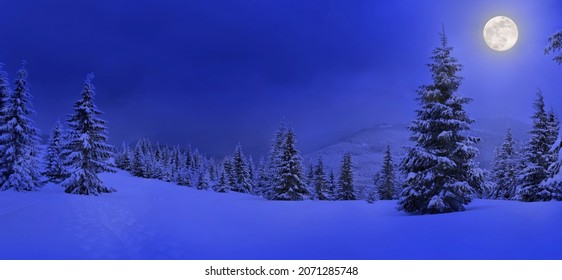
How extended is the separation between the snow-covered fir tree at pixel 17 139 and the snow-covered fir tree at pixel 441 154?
32.0 metres

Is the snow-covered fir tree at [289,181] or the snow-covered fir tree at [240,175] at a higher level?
the snow-covered fir tree at [240,175]

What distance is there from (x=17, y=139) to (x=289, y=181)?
25.5 metres

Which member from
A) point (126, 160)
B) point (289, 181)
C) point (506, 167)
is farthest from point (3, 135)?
point (126, 160)

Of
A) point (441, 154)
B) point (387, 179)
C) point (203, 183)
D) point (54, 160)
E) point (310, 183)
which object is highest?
point (54, 160)

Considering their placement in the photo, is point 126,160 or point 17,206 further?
point 126,160

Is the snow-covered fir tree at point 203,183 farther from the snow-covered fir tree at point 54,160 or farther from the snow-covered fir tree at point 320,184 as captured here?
the snow-covered fir tree at point 54,160

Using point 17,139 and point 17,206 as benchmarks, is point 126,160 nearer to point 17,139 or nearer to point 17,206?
point 17,139

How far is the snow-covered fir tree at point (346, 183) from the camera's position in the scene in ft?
165

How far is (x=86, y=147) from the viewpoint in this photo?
100ft

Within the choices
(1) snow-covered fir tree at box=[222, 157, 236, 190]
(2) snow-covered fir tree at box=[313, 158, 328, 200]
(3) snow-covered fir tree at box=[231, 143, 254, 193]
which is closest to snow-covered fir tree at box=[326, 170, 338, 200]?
(2) snow-covered fir tree at box=[313, 158, 328, 200]

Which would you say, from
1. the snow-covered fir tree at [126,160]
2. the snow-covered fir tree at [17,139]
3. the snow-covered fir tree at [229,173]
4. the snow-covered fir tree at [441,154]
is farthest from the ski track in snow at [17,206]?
the snow-covered fir tree at [126,160]

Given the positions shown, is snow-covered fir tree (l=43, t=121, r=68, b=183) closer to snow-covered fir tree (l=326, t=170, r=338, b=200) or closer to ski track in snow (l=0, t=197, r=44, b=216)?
ski track in snow (l=0, t=197, r=44, b=216)
